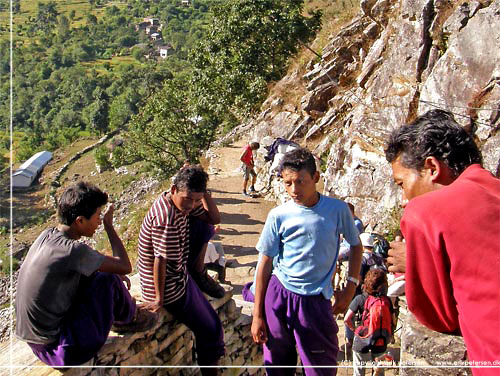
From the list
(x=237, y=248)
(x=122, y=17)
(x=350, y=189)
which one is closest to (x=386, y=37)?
(x=350, y=189)

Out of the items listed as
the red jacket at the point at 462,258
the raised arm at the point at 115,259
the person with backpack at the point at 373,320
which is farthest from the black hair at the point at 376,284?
the red jacket at the point at 462,258

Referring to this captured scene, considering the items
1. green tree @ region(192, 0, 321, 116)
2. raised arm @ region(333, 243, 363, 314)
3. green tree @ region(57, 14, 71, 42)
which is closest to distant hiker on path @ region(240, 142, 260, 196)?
green tree @ region(192, 0, 321, 116)

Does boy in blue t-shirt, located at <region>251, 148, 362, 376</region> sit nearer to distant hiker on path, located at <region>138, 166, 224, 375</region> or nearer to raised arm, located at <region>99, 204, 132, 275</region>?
distant hiker on path, located at <region>138, 166, 224, 375</region>

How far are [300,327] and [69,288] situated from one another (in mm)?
1485

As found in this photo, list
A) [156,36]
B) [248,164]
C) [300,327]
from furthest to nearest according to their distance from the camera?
1. [156,36]
2. [248,164]
3. [300,327]

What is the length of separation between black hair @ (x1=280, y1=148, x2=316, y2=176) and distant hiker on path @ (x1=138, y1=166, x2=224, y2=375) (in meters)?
0.68

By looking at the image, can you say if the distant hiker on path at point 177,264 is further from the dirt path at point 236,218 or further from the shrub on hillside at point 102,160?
the shrub on hillside at point 102,160

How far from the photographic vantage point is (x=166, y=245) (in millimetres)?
3455

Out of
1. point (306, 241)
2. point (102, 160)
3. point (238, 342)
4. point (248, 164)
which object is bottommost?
point (102, 160)

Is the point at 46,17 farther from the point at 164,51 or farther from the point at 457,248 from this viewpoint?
the point at 457,248

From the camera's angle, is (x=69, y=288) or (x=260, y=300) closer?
(x=69, y=288)

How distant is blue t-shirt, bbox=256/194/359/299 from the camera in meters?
3.22

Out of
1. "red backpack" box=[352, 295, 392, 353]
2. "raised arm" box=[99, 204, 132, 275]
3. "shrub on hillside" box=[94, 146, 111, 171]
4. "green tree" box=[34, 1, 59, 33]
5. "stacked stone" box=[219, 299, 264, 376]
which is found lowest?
"shrub on hillside" box=[94, 146, 111, 171]

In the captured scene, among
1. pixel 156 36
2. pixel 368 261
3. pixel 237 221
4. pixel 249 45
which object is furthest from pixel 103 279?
pixel 156 36
